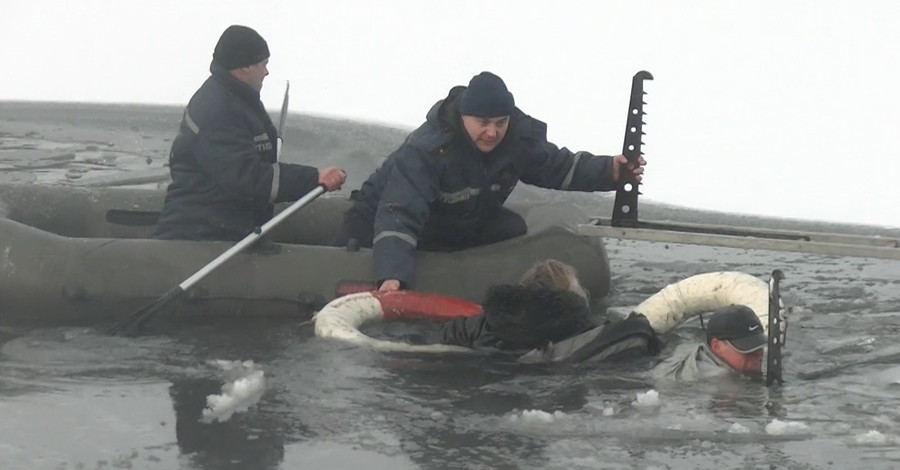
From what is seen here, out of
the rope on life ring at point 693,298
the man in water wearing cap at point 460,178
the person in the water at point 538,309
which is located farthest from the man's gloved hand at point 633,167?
the person in the water at point 538,309

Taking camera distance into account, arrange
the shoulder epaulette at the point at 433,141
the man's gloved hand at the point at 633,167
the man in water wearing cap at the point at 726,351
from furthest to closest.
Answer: the man's gloved hand at the point at 633,167 < the shoulder epaulette at the point at 433,141 < the man in water wearing cap at the point at 726,351

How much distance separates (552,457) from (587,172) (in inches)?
103

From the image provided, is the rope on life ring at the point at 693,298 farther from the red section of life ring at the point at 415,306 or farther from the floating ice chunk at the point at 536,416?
the floating ice chunk at the point at 536,416

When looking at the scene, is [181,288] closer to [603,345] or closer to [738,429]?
[603,345]

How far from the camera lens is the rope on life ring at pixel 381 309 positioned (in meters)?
6.03

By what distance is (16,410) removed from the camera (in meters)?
4.98

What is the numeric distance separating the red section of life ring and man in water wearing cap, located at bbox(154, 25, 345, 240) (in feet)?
2.97

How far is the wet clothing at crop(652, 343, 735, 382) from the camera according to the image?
5.50 meters

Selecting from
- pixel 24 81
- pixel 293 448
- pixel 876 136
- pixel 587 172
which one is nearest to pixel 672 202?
pixel 876 136

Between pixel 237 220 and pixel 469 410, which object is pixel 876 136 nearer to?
pixel 237 220

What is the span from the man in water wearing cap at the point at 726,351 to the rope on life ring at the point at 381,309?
1022 millimetres

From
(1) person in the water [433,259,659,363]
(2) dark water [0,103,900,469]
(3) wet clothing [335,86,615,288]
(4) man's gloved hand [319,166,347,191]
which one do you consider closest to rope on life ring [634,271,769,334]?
(2) dark water [0,103,900,469]

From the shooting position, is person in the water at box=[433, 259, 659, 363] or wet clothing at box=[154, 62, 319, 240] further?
wet clothing at box=[154, 62, 319, 240]

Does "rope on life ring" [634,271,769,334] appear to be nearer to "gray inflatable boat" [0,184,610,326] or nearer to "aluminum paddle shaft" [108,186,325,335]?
"gray inflatable boat" [0,184,610,326]
